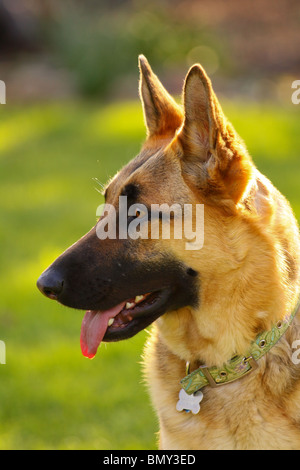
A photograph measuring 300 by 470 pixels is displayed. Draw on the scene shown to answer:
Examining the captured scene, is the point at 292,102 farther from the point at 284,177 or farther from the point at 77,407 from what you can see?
the point at 77,407

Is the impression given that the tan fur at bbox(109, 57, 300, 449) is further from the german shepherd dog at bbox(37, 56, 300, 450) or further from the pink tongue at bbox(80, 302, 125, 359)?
the pink tongue at bbox(80, 302, 125, 359)

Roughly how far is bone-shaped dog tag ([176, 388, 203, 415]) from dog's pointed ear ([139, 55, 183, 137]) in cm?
131

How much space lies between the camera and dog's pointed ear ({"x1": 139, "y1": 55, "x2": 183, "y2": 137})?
11.4ft

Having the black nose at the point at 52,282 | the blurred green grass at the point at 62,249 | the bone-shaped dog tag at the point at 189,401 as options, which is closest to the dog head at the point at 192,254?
the black nose at the point at 52,282

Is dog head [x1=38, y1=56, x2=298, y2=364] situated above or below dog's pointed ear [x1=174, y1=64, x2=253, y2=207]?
below

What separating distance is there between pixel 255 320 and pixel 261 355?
169mm

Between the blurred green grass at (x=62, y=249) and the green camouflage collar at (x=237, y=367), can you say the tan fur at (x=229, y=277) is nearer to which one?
the green camouflage collar at (x=237, y=367)

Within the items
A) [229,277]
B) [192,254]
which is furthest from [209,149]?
[229,277]

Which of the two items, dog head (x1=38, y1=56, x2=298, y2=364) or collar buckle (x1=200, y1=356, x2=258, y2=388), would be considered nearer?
dog head (x1=38, y1=56, x2=298, y2=364)

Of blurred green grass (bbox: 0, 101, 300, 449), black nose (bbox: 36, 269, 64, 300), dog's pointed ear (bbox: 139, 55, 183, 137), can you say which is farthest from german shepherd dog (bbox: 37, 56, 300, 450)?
blurred green grass (bbox: 0, 101, 300, 449)

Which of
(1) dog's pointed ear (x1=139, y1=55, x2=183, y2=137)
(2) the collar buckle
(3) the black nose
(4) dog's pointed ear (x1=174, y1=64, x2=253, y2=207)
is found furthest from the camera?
(1) dog's pointed ear (x1=139, y1=55, x2=183, y2=137)

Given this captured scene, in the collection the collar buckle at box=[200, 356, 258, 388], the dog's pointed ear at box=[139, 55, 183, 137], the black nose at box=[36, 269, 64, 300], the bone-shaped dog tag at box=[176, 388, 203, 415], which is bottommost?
the bone-shaped dog tag at box=[176, 388, 203, 415]

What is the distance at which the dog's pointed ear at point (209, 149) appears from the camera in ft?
9.21

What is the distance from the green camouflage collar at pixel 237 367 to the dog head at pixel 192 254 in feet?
0.14
